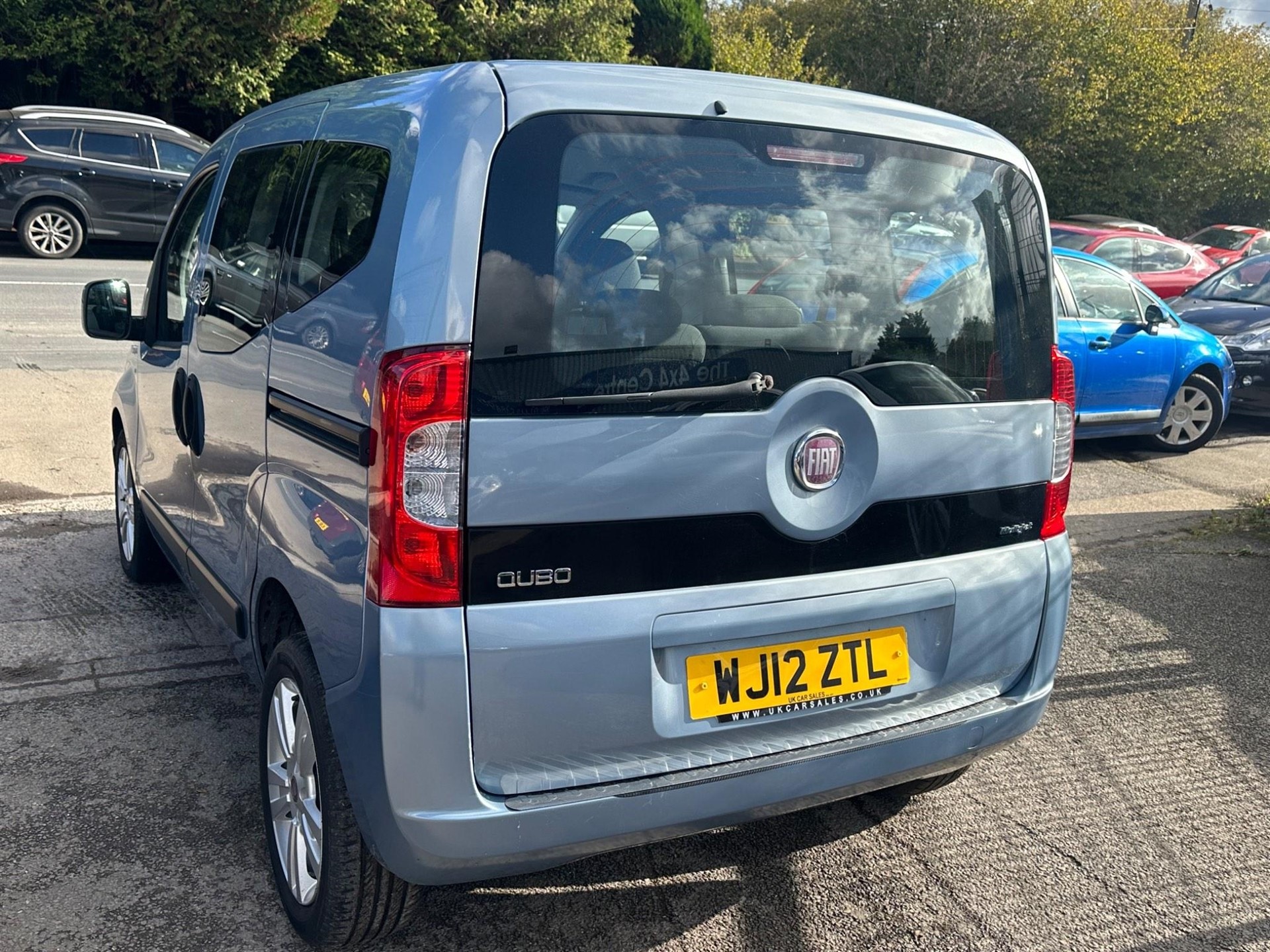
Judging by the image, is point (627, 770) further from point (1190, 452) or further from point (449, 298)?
point (1190, 452)

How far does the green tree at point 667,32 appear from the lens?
83.9ft

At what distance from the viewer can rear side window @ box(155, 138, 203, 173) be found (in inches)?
617

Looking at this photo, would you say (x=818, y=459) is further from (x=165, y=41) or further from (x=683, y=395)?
(x=165, y=41)

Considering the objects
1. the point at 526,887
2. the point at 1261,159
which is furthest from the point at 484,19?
the point at 1261,159

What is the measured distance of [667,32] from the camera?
25.8 meters

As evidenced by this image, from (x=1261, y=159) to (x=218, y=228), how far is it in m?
37.5

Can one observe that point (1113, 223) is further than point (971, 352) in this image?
Yes

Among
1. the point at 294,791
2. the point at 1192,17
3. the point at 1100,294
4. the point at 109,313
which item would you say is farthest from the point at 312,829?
the point at 1192,17

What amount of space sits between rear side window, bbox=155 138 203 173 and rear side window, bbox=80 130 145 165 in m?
0.25

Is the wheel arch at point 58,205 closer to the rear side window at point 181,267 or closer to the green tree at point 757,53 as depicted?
the rear side window at point 181,267

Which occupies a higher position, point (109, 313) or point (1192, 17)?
point (1192, 17)

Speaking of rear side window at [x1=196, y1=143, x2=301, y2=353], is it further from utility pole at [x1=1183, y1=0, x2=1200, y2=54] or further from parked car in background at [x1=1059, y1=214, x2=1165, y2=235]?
→ utility pole at [x1=1183, y1=0, x2=1200, y2=54]

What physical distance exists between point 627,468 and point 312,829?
1.15 metres

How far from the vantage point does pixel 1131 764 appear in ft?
12.6
